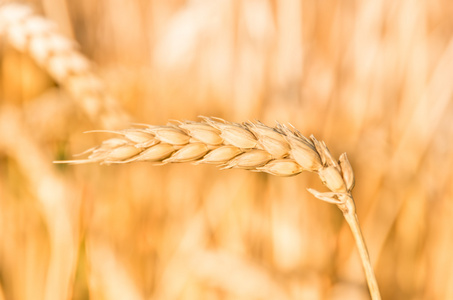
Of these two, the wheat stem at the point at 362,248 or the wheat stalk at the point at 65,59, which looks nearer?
the wheat stem at the point at 362,248

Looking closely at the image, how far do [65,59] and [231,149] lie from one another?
43 centimetres

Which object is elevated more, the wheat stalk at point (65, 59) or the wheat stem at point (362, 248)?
the wheat stalk at point (65, 59)

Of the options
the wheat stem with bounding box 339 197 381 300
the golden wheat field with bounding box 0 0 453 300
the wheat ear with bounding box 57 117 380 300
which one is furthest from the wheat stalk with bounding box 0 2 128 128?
the wheat stem with bounding box 339 197 381 300

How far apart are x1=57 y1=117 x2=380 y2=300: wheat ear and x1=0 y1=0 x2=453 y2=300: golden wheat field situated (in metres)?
0.40

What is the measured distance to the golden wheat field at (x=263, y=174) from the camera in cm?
72

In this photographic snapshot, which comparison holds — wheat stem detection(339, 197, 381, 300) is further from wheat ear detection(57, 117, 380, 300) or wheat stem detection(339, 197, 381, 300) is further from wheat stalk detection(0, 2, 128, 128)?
wheat stalk detection(0, 2, 128, 128)

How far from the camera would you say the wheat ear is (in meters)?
0.30

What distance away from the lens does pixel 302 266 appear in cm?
73

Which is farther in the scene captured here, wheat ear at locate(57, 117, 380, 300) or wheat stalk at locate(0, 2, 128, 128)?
wheat stalk at locate(0, 2, 128, 128)

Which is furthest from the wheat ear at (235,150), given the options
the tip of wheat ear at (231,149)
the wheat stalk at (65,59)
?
the wheat stalk at (65,59)

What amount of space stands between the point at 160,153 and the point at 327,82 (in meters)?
0.49

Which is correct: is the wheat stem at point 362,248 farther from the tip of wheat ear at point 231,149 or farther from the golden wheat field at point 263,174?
the golden wheat field at point 263,174

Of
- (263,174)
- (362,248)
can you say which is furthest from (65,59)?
Result: (362,248)

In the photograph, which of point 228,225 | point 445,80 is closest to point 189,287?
point 228,225
